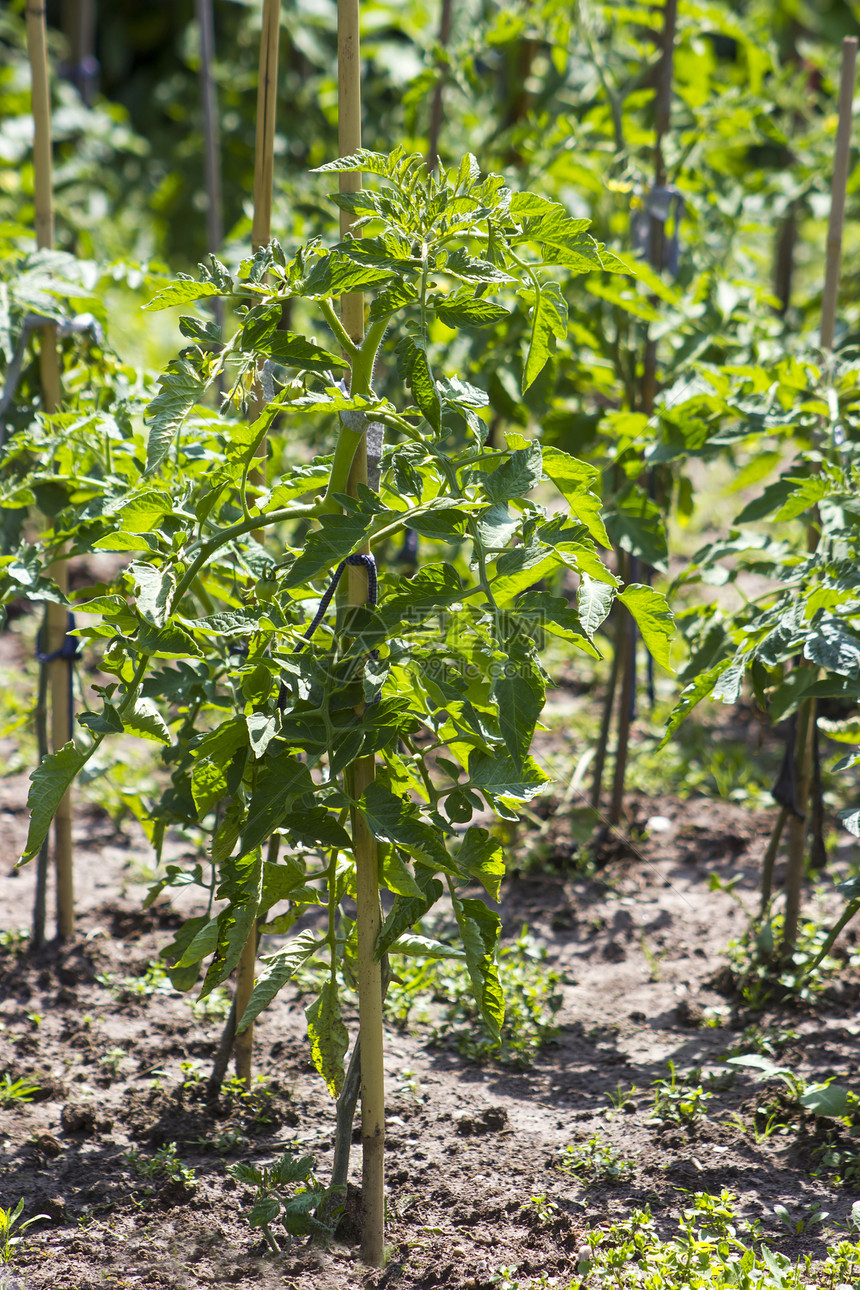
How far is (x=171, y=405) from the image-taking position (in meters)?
1.34

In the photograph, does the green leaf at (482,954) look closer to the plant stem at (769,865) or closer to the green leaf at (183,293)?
the green leaf at (183,293)

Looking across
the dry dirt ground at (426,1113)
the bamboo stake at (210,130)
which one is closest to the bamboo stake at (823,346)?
the dry dirt ground at (426,1113)

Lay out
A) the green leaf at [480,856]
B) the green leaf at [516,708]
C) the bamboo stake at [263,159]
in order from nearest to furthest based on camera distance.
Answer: the green leaf at [516,708] < the green leaf at [480,856] < the bamboo stake at [263,159]

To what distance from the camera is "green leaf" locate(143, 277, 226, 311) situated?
1.28m

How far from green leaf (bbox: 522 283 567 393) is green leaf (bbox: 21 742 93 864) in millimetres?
725

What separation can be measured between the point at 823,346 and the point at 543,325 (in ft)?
3.60

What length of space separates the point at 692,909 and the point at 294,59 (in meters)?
5.49

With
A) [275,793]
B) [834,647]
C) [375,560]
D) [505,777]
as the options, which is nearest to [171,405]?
[375,560]

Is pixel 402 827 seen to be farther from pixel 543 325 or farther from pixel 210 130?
pixel 210 130

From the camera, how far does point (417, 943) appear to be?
1.49m

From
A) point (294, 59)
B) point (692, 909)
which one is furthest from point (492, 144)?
point (294, 59)

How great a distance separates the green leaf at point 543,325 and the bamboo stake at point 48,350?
1158 mm

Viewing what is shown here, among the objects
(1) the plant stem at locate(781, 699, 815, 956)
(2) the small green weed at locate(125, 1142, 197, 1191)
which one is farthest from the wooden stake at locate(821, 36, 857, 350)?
(2) the small green weed at locate(125, 1142, 197, 1191)

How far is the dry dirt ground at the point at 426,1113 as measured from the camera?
161cm
